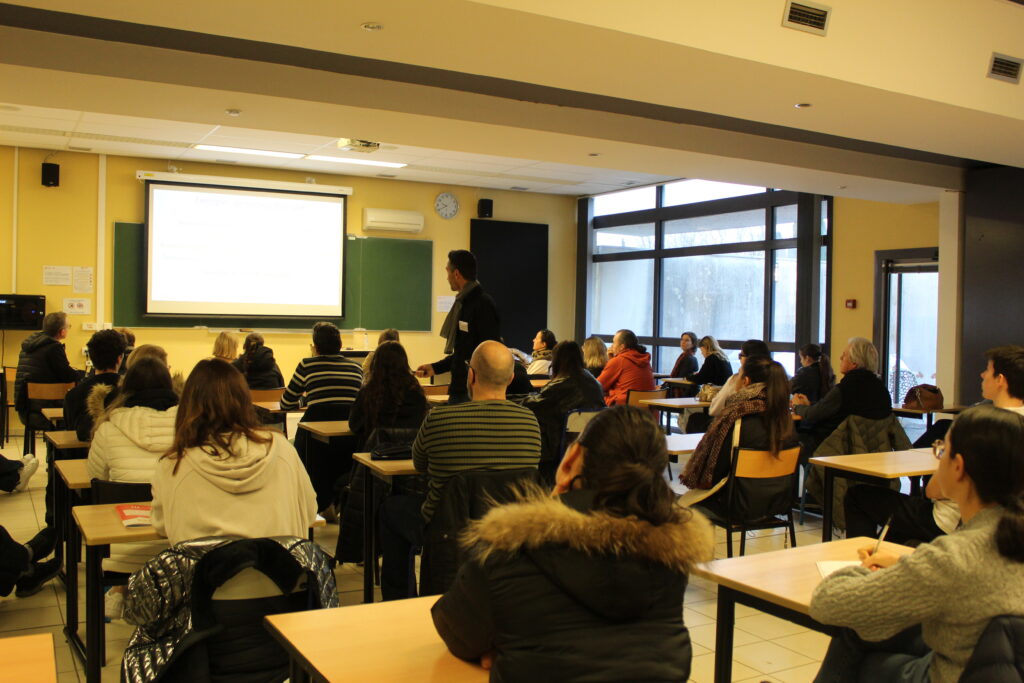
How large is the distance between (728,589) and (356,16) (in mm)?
2978

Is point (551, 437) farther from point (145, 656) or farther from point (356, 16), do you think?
point (145, 656)

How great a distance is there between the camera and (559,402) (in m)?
5.57

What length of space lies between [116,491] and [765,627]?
115 inches

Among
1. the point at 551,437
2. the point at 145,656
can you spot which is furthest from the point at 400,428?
the point at 145,656

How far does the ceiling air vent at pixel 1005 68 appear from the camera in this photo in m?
5.38

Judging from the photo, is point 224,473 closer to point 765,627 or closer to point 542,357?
point 765,627

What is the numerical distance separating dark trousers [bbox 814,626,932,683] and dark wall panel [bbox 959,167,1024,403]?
6.10 metres

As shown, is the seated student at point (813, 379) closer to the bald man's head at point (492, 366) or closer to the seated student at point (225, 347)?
the bald man's head at point (492, 366)

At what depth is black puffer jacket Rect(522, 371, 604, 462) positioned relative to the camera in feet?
17.9

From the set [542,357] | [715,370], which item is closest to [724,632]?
[542,357]

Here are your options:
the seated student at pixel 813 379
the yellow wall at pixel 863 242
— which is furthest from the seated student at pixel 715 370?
the seated student at pixel 813 379

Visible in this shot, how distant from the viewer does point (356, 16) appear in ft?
13.1

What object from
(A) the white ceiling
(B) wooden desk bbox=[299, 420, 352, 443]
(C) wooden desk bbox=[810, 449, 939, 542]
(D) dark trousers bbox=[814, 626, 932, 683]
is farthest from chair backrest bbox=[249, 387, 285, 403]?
(D) dark trousers bbox=[814, 626, 932, 683]

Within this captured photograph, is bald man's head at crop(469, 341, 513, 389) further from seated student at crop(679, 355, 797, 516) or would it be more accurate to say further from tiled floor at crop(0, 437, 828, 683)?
seated student at crop(679, 355, 797, 516)
